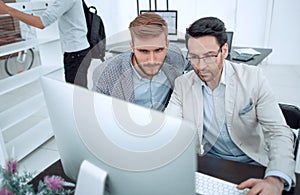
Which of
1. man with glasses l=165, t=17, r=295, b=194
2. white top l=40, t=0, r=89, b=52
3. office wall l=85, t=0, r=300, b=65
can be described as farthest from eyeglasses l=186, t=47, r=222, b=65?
office wall l=85, t=0, r=300, b=65

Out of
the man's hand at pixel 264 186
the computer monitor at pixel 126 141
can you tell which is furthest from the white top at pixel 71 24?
the man's hand at pixel 264 186

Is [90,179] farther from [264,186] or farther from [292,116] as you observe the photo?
[292,116]

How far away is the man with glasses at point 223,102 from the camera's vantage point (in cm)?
115

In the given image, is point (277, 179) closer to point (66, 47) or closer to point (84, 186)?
point (84, 186)

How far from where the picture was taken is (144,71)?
1361mm

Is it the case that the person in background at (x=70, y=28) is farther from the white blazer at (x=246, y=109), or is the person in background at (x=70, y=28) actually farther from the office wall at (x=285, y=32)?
the office wall at (x=285, y=32)

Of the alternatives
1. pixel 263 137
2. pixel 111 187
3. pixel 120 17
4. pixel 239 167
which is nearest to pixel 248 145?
pixel 263 137

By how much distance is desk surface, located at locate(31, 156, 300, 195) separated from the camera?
3.14 feet

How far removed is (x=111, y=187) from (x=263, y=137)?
31.4 inches

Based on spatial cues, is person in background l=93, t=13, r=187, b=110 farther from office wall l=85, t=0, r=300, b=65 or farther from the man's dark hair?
office wall l=85, t=0, r=300, b=65

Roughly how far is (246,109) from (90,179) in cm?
76

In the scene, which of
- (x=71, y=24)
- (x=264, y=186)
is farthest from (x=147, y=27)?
(x=71, y=24)

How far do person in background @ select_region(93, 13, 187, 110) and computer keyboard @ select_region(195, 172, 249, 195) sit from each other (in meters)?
0.45

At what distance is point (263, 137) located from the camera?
3.89 feet
